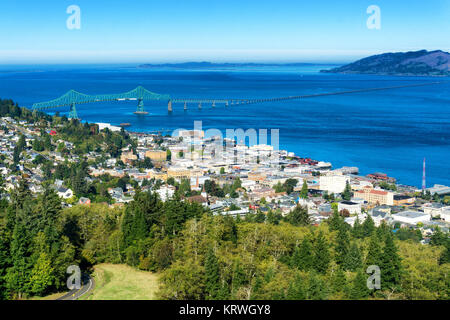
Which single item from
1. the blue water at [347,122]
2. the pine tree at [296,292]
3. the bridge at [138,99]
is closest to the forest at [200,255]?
the pine tree at [296,292]

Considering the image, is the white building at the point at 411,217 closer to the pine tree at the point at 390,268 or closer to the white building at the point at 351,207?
the white building at the point at 351,207

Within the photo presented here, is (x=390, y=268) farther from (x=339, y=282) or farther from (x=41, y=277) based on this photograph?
(x=41, y=277)

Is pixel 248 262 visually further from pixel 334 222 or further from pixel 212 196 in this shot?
pixel 212 196

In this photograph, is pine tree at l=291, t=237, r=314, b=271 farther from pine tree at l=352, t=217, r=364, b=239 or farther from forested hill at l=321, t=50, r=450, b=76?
forested hill at l=321, t=50, r=450, b=76

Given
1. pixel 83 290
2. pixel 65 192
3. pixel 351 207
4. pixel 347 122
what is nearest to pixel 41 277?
pixel 83 290

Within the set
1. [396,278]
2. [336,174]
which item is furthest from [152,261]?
[336,174]

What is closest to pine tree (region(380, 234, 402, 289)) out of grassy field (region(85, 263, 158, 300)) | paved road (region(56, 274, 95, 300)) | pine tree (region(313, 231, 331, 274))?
pine tree (region(313, 231, 331, 274))
